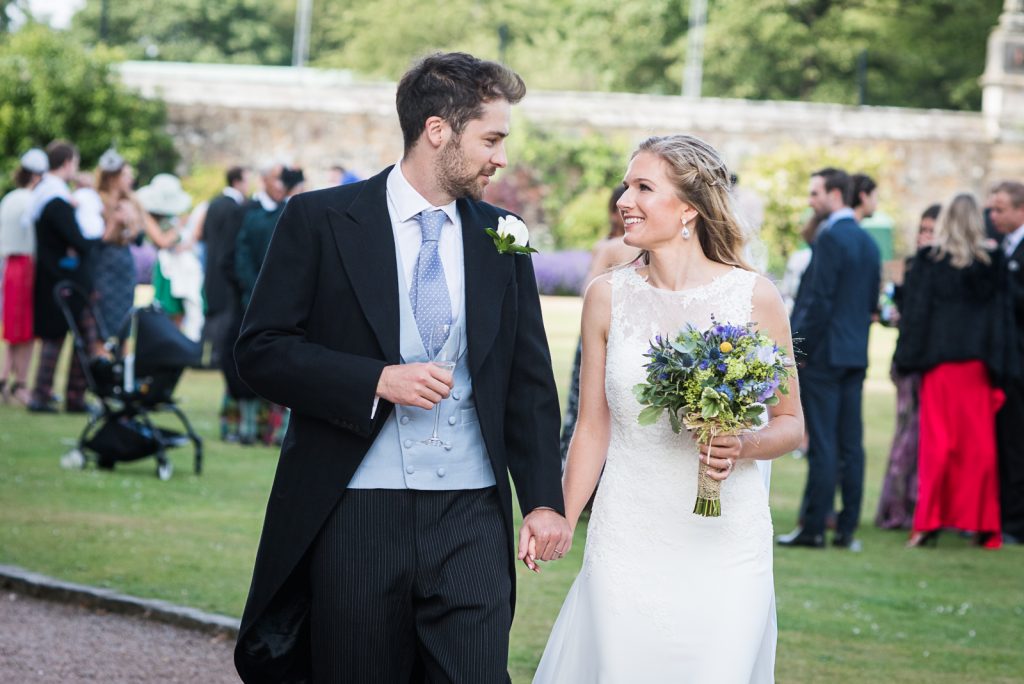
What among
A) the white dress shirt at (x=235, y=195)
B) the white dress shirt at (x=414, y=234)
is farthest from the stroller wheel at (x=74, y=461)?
the white dress shirt at (x=414, y=234)

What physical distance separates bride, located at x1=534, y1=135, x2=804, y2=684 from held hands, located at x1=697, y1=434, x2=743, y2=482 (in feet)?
0.25

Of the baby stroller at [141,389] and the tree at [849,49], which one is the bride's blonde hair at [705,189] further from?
the tree at [849,49]

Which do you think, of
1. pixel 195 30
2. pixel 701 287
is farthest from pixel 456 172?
pixel 195 30

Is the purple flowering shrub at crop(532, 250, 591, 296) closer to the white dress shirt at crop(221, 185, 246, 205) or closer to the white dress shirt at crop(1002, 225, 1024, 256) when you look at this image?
the white dress shirt at crop(221, 185, 246, 205)

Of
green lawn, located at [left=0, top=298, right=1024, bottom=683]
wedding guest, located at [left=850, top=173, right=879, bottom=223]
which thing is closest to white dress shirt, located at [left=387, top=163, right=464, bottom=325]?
green lawn, located at [left=0, top=298, right=1024, bottom=683]

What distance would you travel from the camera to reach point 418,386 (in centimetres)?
360

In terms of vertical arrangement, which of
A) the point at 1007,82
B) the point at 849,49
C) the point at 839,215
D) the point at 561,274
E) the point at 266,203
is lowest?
the point at 561,274

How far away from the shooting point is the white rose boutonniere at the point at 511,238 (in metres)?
3.93

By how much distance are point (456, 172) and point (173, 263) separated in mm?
11026

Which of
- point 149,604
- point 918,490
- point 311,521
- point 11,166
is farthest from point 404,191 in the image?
point 11,166

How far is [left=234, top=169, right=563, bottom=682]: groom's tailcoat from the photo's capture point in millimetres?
3744

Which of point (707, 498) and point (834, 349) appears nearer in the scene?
point (707, 498)

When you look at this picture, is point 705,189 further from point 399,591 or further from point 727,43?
point 727,43

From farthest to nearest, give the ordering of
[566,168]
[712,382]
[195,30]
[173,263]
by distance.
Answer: [195,30] → [566,168] → [173,263] → [712,382]
